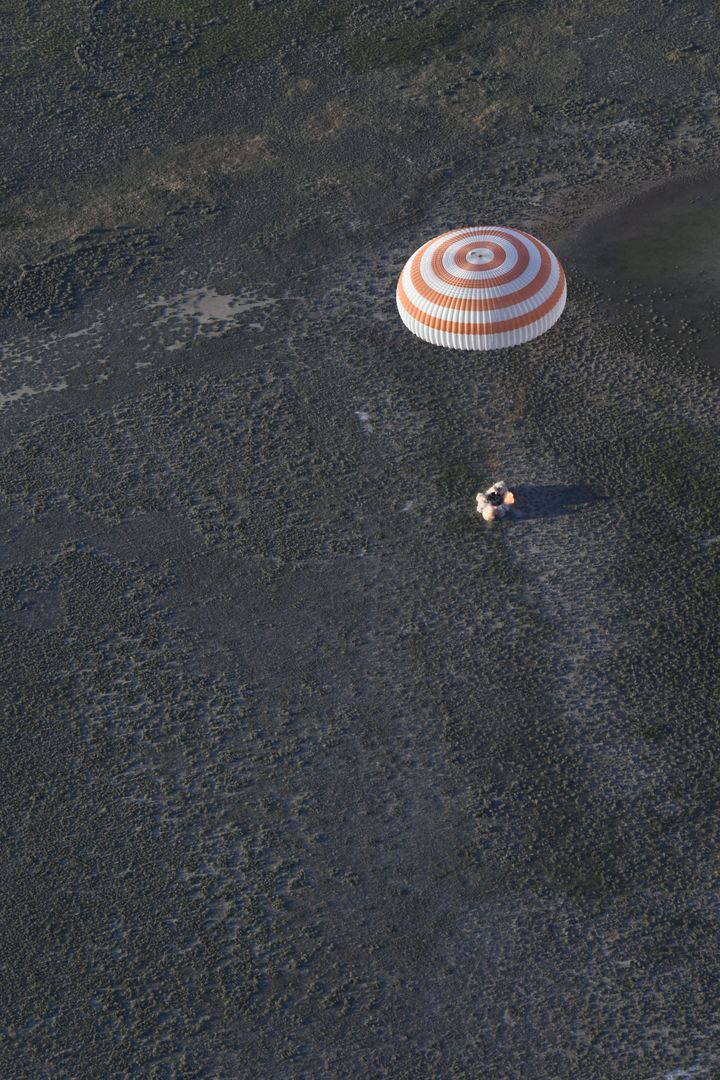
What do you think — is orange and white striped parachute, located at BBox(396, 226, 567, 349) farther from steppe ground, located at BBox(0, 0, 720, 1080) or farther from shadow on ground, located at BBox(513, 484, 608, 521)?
shadow on ground, located at BBox(513, 484, 608, 521)

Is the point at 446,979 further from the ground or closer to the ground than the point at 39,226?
closer to the ground

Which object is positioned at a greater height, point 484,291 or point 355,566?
point 484,291

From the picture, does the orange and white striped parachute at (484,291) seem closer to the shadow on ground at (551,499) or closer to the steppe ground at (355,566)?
the steppe ground at (355,566)

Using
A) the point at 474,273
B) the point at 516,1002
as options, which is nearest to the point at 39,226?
the point at 474,273

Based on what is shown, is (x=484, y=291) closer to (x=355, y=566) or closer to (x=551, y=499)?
(x=551, y=499)

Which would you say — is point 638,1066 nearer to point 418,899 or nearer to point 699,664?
point 418,899

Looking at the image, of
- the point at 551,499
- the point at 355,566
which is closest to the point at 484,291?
the point at 551,499
